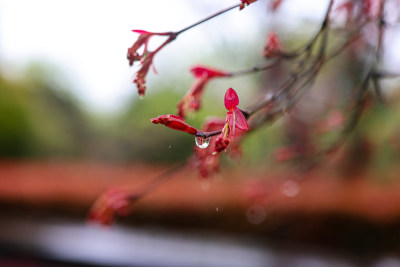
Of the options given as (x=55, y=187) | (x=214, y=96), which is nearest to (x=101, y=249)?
→ (x=55, y=187)

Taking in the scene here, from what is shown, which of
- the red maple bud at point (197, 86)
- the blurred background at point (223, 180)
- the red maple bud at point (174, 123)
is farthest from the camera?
the blurred background at point (223, 180)

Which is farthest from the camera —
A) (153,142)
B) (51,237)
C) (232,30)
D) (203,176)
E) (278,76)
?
(153,142)

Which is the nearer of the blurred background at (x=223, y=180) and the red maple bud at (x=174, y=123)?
the red maple bud at (x=174, y=123)

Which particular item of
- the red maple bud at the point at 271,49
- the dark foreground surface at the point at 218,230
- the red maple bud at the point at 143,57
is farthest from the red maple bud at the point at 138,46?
the dark foreground surface at the point at 218,230

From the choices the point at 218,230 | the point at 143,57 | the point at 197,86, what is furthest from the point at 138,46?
the point at 218,230

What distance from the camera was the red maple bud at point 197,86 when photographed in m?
0.40

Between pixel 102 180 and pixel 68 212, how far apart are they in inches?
8.8

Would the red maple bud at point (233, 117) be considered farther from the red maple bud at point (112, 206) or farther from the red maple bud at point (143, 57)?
the red maple bud at point (112, 206)

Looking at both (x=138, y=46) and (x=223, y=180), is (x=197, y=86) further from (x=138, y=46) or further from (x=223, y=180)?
(x=223, y=180)

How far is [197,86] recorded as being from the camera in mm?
435

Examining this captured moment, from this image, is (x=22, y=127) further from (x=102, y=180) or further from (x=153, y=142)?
(x=102, y=180)

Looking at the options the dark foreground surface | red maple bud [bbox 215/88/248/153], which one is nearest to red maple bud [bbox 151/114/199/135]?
red maple bud [bbox 215/88/248/153]

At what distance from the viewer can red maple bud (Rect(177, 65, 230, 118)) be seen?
400mm

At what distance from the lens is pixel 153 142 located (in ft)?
9.07
